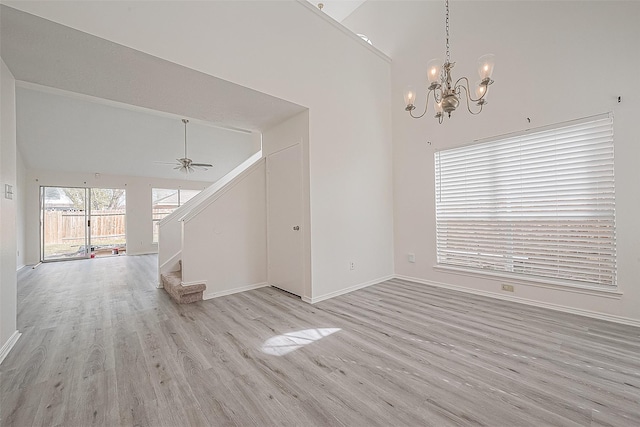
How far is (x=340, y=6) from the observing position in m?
5.48

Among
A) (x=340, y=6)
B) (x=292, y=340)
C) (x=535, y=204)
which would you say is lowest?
(x=292, y=340)

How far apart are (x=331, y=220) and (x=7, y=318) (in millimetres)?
3390

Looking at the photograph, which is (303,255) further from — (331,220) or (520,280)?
(520,280)

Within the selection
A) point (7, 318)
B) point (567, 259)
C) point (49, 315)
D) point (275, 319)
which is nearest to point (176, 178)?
point (49, 315)

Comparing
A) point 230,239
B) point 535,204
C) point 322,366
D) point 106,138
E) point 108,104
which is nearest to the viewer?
point 322,366

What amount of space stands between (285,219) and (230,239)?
0.92 metres

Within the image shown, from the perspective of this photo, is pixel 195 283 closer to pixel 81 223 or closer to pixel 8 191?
pixel 8 191

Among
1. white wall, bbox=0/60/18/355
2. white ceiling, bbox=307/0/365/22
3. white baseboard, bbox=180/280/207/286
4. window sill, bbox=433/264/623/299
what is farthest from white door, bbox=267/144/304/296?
white ceiling, bbox=307/0/365/22

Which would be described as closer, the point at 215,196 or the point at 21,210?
the point at 215,196

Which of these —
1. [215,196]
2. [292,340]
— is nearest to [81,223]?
[215,196]

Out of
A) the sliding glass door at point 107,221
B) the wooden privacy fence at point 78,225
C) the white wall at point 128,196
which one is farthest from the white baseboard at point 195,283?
the wooden privacy fence at point 78,225

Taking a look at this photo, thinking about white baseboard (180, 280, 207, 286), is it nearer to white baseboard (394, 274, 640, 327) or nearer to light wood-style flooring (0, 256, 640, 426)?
light wood-style flooring (0, 256, 640, 426)

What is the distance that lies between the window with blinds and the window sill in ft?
0.23

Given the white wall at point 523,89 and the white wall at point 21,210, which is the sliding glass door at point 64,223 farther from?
the white wall at point 523,89
